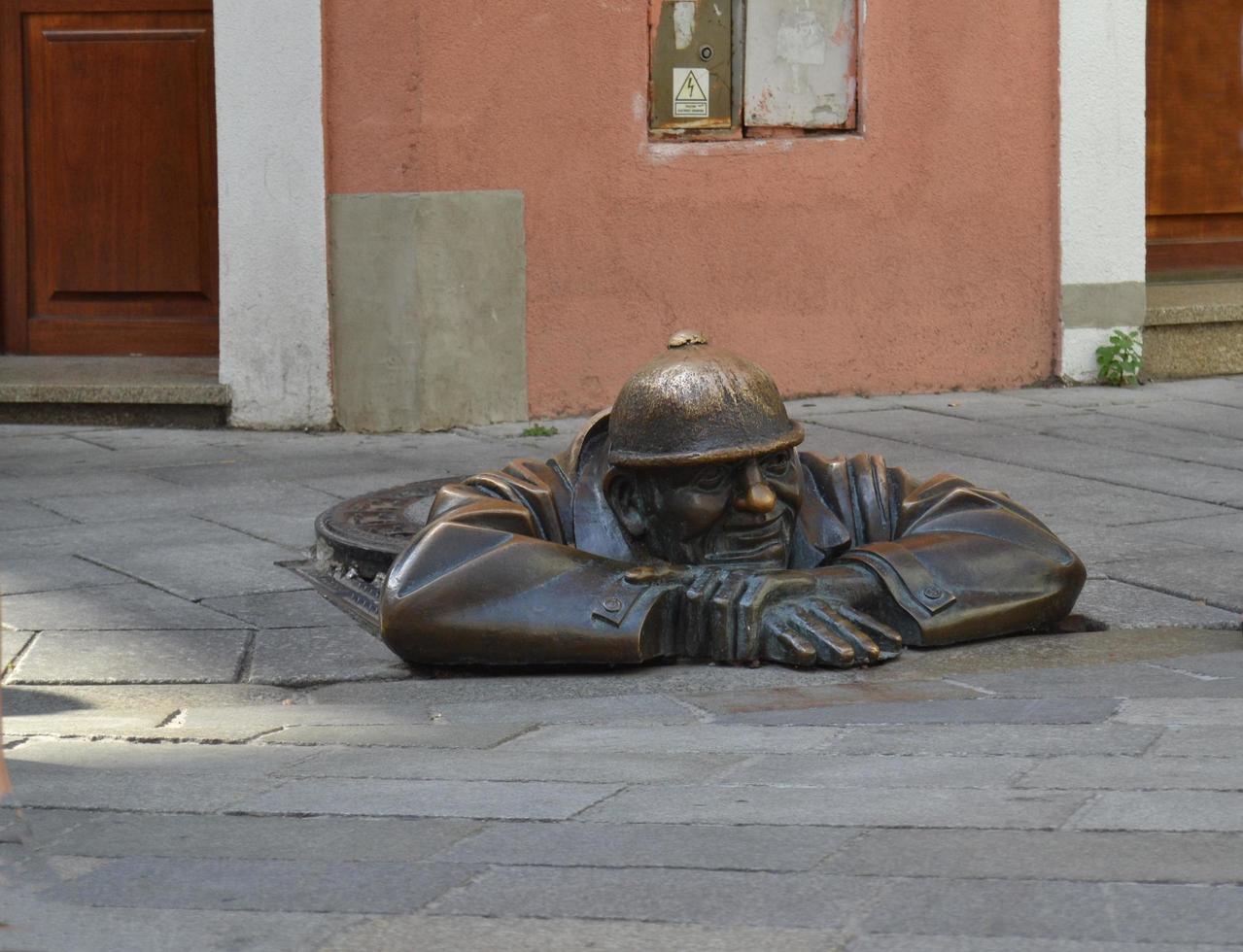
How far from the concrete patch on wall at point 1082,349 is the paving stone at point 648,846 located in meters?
6.37

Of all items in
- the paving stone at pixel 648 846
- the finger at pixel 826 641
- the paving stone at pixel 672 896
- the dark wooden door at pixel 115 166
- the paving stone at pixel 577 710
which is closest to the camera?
the paving stone at pixel 672 896

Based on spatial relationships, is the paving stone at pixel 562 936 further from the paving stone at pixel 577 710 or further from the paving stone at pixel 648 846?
the paving stone at pixel 577 710

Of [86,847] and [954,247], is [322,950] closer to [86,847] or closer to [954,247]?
[86,847]

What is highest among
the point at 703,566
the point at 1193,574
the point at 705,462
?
the point at 705,462

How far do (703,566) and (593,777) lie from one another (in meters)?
1.19

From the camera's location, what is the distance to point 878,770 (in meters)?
3.22

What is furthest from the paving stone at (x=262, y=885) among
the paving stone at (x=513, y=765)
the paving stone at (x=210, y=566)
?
the paving stone at (x=210, y=566)

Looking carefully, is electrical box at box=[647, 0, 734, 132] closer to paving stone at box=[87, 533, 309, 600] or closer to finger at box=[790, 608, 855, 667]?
paving stone at box=[87, 533, 309, 600]

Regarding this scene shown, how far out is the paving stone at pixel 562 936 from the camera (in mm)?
2355

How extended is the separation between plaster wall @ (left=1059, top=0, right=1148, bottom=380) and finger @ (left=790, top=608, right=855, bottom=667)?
4.93 meters

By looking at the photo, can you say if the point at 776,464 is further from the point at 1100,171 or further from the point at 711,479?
the point at 1100,171

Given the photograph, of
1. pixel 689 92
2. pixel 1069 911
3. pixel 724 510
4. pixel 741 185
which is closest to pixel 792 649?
pixel 724 510

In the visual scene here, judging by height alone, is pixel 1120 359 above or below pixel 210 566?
above

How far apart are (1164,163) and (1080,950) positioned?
8185 mm
